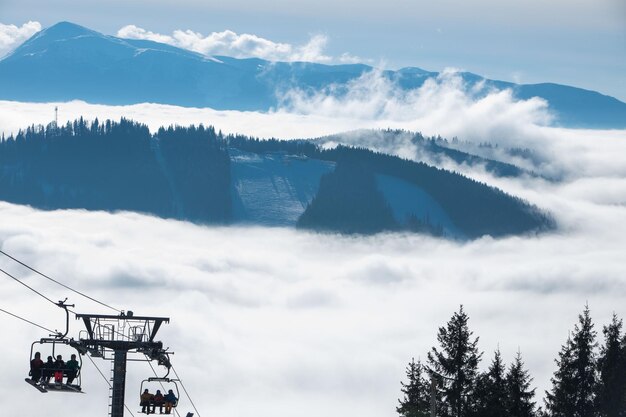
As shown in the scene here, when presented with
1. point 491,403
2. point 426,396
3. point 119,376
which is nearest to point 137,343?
point 119,376

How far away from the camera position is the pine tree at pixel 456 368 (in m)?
83.1

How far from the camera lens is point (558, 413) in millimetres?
87500

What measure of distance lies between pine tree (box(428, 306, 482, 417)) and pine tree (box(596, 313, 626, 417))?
848 cm

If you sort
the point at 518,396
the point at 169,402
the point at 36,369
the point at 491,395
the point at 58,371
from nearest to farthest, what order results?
the point at 36,369 → the point at 58,371 → the point at 169,402 → the point at 491,395 → the point at 518,396

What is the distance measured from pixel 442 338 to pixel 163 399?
27.7 metres

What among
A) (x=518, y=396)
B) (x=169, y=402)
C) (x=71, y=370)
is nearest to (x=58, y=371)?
(x=71, y=370)

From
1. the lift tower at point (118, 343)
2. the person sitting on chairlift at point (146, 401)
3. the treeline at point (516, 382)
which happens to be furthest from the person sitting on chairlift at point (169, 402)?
the treeline at point (516, 382)

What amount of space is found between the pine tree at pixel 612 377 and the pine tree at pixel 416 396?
10000mm

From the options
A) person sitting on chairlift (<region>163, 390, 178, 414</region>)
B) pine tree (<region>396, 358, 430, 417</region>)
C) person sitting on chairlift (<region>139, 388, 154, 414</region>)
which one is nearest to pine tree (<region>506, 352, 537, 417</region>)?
pine tree (<region>396, 358, 430, 417</region>)

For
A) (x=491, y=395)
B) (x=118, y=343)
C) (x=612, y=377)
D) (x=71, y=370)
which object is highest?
(x=612, y=377)

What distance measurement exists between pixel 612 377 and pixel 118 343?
39.4 meters

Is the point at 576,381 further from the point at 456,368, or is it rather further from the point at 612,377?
the point at 456,368

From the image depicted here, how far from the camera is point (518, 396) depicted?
8269 centimetres

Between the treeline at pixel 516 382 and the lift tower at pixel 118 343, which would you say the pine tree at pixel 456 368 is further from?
the lift tower at pixel 118 343
